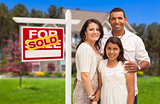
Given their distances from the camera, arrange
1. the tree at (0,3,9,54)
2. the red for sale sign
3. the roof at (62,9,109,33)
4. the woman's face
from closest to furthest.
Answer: the woman's face
the red for sale sign
the roof at (62,9,109,33)
the tree at (0,3,9,54)

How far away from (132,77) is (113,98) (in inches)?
14.3

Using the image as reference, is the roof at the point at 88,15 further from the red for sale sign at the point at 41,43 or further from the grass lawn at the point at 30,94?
the red for sale sign at the point at 41,43

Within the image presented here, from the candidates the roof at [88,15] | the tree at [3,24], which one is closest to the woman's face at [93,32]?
the roof at [88,15]

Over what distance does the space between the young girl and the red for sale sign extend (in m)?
0.89

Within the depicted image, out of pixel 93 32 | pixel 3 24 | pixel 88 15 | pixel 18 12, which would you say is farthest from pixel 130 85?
pixel 3 24

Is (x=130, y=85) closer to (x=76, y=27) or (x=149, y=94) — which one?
(x=149, y=94)

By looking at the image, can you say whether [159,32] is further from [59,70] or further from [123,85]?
[123,85]

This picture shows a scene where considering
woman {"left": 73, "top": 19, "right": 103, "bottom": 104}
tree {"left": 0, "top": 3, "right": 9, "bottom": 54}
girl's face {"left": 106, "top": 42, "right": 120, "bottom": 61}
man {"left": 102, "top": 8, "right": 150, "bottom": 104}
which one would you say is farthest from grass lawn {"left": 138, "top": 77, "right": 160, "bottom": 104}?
tree {"left": 0, "top": 3, "right": 9, "bottom": 54}

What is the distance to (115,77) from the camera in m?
2.84

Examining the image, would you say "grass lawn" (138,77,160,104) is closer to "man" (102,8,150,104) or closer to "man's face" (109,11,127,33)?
"man" (102,8,150,104)

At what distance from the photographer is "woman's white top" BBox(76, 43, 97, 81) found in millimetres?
2729

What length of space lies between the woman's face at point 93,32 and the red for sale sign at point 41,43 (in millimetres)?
730

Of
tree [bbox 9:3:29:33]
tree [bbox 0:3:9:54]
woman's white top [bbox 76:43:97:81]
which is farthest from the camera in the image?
tree [bbox 0:3:9:54]

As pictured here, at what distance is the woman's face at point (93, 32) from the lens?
2.83 metres
